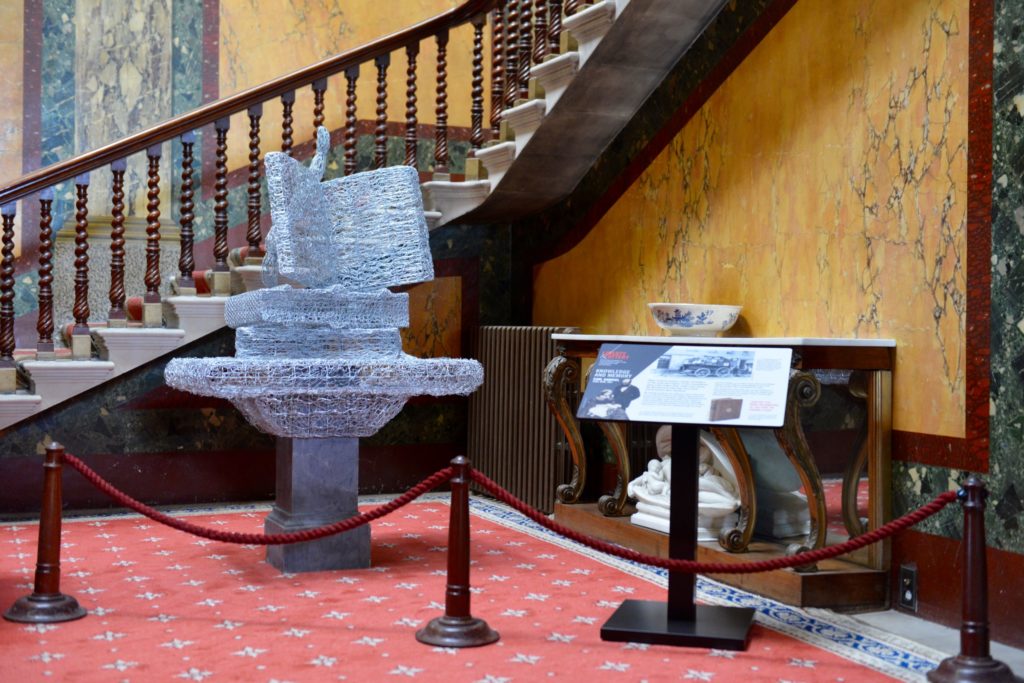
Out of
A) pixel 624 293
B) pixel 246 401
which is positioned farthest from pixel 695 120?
pixel 246 401

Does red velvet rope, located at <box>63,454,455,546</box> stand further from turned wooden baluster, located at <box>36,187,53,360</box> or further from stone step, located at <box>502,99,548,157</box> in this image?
stone step, located at <box>502,99,548,157</box>

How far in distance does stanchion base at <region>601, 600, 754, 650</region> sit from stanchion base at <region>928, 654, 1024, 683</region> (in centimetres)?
62

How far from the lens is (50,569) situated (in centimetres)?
414

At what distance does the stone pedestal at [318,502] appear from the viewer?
16.3 ft

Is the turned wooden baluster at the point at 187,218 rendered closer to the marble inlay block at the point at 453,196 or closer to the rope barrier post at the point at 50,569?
the marble inlay block at the point at 453,196

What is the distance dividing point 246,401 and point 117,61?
387 cm

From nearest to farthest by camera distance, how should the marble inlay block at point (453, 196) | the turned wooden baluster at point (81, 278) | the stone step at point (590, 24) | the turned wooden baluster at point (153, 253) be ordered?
the stone step at point (590, 24) → the turned wooden baluster at point (81, 278) → the turned wooden baluster at point (153, 253) → the marble inlay block at point (453, 196)

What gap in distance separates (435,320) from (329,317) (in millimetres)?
2662

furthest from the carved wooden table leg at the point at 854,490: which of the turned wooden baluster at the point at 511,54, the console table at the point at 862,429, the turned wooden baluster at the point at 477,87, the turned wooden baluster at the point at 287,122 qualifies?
the turned wooden baluster at the point at 287,122

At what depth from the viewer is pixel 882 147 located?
4547 mm

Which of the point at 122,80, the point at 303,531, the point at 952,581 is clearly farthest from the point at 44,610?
the point at 122,80

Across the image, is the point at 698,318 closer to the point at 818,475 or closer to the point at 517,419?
the point at 818,475

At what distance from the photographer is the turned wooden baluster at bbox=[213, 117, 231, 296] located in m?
6.39

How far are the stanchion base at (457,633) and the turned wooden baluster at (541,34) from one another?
327 cm
